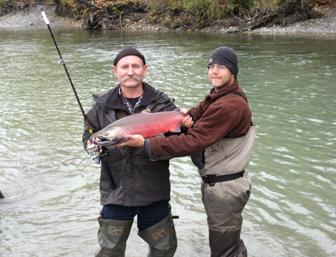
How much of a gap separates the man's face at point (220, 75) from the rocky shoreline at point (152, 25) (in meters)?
25.9

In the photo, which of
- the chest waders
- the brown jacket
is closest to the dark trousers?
the chest waders

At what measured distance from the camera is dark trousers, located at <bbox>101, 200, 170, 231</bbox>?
4.30 metres

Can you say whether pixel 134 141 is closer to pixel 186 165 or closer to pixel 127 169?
pixel 127 169

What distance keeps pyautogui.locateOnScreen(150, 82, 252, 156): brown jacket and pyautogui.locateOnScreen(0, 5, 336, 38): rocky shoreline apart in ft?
85.4

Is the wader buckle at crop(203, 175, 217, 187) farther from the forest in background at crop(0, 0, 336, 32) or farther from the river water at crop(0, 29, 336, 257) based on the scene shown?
the forest in background at crop(0, 0, 336, 32)

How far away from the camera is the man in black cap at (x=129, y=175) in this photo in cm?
421

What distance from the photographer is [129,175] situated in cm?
421

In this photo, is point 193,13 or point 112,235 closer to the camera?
point 112,235

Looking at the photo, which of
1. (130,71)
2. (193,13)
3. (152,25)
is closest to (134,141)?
(130,71)

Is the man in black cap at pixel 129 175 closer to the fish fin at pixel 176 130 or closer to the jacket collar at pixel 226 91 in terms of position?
the fish fin at pixel 176 130

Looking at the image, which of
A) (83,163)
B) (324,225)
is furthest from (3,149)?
(324,225)

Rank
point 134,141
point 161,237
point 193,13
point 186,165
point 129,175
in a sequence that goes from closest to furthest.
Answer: point 134,141
point 129,175
point 161,237
point 186,165
point 193,13

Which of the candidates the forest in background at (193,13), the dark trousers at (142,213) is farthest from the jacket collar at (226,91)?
the forest in background at (193,13)

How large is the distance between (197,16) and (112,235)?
3529 centimetres
